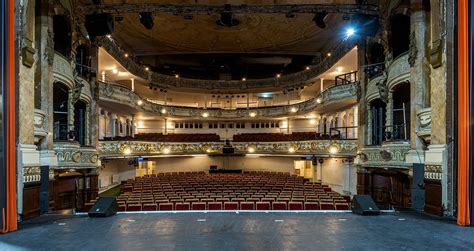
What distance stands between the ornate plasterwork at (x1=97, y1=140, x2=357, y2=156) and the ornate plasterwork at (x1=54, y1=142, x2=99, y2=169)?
9.39ft

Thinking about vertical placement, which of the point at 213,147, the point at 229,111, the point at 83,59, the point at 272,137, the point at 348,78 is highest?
the point at 348,78

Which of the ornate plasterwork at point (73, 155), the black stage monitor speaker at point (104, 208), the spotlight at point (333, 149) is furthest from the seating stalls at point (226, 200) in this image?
the spotlight at point (333, 149)

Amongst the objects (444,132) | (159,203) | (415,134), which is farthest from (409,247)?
(159,203)

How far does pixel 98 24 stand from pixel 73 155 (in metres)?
6.04

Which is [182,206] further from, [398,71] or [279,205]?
[398,71]

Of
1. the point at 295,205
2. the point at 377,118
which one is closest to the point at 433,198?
the point at 295,205

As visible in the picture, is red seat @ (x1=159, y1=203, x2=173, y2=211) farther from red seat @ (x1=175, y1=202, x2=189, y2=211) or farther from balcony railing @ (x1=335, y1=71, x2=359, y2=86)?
balcony railing @ (x1=335, y1=71, x2=359, y2=86)

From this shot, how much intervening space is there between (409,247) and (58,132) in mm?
14276

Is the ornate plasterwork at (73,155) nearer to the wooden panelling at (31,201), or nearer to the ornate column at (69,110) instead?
the ornate column at (69,110)

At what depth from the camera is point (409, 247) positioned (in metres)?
5.64

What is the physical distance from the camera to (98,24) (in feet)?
44.8

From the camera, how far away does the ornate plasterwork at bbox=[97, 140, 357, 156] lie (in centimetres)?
1728

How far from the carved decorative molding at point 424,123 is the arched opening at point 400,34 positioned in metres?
4.55

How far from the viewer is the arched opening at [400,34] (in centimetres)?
1319
